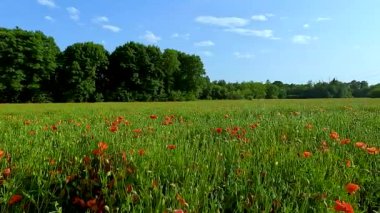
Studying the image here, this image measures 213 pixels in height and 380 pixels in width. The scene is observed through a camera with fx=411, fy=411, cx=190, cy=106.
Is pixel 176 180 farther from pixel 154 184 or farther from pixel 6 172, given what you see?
pixel 6 172

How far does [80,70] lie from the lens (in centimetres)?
7112

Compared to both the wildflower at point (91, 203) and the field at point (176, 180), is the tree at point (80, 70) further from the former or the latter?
the wildflower at point (91, 203)

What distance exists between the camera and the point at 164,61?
84688 mm

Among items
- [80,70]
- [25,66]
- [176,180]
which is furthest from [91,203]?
[80,70]

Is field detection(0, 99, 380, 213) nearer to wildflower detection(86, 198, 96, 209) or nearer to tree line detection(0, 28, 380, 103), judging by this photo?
wildflower detection(86, 198, 96, 209)

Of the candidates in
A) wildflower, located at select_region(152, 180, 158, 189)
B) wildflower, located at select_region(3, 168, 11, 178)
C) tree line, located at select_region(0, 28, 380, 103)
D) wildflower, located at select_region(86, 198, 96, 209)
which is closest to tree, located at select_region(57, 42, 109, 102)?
tree line, located at select_region(0, 28, 380, 103)

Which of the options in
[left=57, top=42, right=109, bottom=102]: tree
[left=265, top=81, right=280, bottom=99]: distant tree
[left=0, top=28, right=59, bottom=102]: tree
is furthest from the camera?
[left=265, top=81, right=280, bottom=99]: distant tree

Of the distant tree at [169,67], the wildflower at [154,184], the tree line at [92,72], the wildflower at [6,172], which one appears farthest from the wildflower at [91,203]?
the distant tree at [169,67]

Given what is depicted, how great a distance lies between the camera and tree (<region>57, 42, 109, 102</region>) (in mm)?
69062

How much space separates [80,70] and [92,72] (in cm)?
219

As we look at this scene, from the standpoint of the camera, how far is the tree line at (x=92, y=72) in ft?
211

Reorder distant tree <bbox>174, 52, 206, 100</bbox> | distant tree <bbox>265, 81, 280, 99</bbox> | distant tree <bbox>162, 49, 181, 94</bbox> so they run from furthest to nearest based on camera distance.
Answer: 1. distant tree <bbox>265, 81, 280, 99</bbox>
2. distant tree <bbox>174, 52, 206, 100</bbox>
3. distant tree <bbox>162, 49, 181, 94</bbox>

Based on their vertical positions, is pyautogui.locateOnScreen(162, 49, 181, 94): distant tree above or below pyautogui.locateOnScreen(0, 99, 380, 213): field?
above

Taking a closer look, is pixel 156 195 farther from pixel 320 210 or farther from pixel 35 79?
pixel 35 79
